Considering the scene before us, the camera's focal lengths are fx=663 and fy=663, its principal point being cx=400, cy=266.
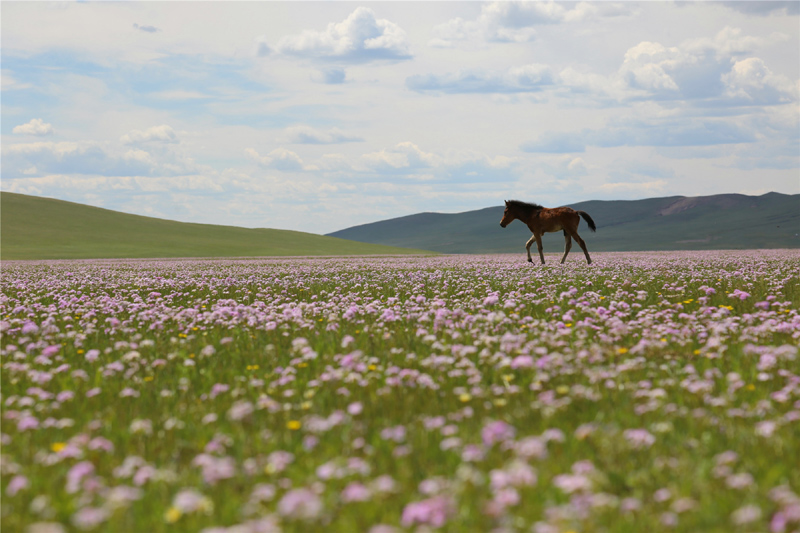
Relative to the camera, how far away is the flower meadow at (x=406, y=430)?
3773 mm

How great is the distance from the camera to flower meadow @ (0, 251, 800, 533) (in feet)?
12.4

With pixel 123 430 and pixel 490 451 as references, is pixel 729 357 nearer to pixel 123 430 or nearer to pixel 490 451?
pixel 490 451

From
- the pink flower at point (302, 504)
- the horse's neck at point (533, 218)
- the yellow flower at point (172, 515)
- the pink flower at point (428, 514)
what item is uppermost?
the horse's neck at point (533, 218)

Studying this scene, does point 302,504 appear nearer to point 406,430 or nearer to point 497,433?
point 497,433

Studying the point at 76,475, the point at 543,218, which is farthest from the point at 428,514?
the point at 543,218

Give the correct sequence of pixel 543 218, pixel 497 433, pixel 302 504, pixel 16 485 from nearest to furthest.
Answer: pixel 302 504
pixel 16 485
pixel 497 433
pixel 543 218

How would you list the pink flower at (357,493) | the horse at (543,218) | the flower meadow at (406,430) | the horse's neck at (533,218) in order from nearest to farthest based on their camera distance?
1. the pink flower at (357,493)
2. the flower meadow at (406,430)
3. the horse at (543,218)
4. the horse's neck at (533,218)

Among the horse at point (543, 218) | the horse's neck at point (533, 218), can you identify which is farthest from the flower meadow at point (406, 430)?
the horse's neck at point (533, 218)

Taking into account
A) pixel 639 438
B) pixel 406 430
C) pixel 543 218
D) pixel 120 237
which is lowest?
pixel 406 430

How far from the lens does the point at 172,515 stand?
12.1 feet

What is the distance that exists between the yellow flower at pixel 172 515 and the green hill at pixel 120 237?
75427 millimetres

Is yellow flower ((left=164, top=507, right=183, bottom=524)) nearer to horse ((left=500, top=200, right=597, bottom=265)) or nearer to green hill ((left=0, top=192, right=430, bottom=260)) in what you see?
horse ((left=500, top=200, right=597, bottom=265))

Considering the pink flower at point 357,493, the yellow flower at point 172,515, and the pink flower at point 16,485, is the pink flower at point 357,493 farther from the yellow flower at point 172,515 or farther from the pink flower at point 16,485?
the pink flower at point 16,485

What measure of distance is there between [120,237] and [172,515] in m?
104
